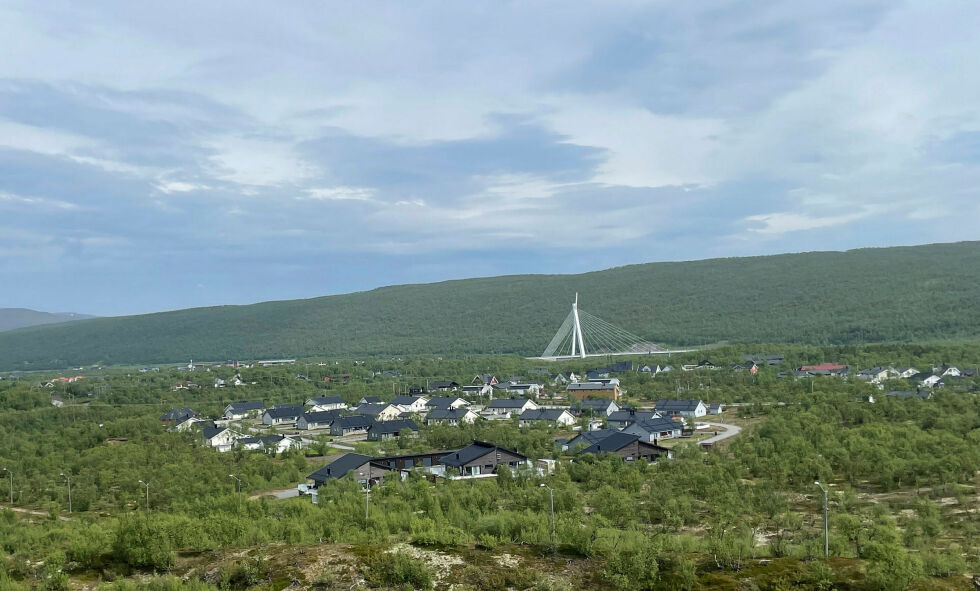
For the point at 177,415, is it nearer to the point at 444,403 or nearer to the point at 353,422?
the point at 353,422

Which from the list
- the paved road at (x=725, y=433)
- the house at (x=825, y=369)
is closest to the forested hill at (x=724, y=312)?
the house at (x=825, y=369)

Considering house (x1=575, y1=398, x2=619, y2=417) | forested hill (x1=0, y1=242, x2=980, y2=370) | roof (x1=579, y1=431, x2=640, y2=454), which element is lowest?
house (x1=575, y1=398, x2=619, y2=417)

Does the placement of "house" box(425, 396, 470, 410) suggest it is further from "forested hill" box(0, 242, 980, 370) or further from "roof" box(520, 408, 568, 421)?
"forested hill" box(0, 242, 980, 370)

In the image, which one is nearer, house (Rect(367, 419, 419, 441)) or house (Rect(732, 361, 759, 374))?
house (Rect(367, 419, 419, 441))

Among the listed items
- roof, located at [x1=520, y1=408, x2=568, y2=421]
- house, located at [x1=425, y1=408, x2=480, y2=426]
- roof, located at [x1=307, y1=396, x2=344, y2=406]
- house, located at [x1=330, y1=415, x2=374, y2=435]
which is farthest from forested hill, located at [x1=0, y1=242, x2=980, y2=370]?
house, located at [x1=330, y1=415, x2=374, y2=435]

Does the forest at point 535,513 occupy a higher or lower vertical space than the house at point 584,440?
higher

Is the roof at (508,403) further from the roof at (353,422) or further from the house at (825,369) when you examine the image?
the house at (825,369)

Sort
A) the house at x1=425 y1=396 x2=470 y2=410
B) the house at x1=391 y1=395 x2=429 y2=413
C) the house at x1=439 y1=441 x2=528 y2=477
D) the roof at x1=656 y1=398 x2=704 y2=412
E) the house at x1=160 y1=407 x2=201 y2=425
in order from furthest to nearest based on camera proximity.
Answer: the house at x1=391 y1=395 x2=429 y2=413
the house at x1=425 y1=396 x2=470 y2=410
the house at x1=160 y1=407 x2=201 y2=425
the roof at x1=656 y1=398 x2=704 y2=412
the house at x1=439 y1=441 x2=528 y2=477
